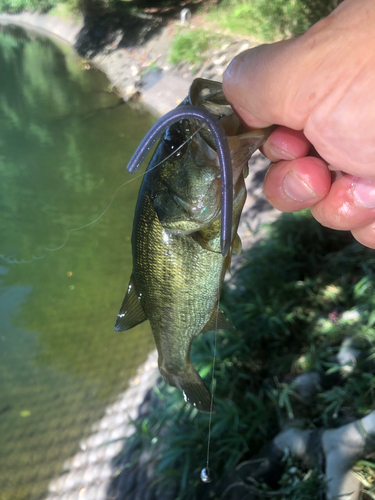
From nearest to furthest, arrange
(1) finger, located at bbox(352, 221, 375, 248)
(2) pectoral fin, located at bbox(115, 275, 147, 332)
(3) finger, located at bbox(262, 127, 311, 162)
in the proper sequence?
1. (3) finger, located at bbox(262, 127, 311, 162)
2. (2) pectoral fin, located at bbox(115, 275, 147, 332)
3. (1) finger, located at bbox(352, 221, 375, 248)

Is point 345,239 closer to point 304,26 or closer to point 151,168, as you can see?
point 151,168

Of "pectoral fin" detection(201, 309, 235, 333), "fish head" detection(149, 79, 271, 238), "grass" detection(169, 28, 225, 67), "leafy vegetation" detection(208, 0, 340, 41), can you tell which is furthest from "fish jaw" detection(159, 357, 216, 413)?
"grass" detection(169, 28, 225, 67)

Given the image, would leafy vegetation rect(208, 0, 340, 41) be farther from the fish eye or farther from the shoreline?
the fish eye

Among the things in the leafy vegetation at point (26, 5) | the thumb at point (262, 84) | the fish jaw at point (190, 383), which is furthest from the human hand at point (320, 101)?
the leafy vegetation at point (26, 5)

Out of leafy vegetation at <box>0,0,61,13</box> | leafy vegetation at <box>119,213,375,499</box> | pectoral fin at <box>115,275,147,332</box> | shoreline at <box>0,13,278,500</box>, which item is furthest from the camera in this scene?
leafy vegetation at <box>0,0,61,13</box>

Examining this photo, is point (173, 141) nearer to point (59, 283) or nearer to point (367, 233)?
point (367, 233)

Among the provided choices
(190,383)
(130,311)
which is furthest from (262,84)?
(190,383)

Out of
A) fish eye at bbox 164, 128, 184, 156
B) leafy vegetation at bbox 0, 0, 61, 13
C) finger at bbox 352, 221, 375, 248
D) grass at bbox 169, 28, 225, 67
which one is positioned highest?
leafy vegetation at bbox 0, 0, 61, 13

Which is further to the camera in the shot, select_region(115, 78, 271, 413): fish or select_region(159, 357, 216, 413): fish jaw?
select_region(159, 357, 216, 413): fish jaw
